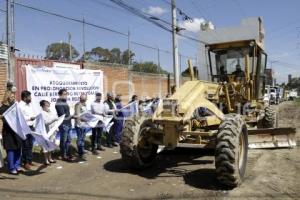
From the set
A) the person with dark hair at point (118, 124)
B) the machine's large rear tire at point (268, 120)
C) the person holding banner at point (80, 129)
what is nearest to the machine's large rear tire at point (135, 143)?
the person holding banner at point (80, 129)

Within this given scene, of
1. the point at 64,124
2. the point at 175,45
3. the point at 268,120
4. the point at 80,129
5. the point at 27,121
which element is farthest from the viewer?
the point at 175,45

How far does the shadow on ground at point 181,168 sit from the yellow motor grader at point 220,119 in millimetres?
299

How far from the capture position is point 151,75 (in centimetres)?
2230

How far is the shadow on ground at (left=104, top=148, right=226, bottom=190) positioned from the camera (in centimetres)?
795

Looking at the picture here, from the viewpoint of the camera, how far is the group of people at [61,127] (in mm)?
8609

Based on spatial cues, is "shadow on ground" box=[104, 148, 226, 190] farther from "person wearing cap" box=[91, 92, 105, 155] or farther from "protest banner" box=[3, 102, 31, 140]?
"protest banner" box=[3, 102, 31, 140]

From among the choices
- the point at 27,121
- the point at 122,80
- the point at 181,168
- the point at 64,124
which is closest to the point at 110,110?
the point at 64,124

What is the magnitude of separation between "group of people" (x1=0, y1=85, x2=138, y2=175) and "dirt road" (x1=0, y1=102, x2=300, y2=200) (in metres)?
0.41

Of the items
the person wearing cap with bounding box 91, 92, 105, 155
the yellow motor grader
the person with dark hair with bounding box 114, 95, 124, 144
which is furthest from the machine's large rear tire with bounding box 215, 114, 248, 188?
the person with dark hair with bounding box 114, 95, 124, 144

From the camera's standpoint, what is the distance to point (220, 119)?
29.9ft

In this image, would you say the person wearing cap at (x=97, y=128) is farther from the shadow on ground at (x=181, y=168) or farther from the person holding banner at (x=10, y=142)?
the person holding banner at (x=10, y=142)

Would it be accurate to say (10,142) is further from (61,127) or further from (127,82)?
(127,82)

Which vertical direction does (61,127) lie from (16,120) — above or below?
below

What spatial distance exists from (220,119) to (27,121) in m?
4.26
